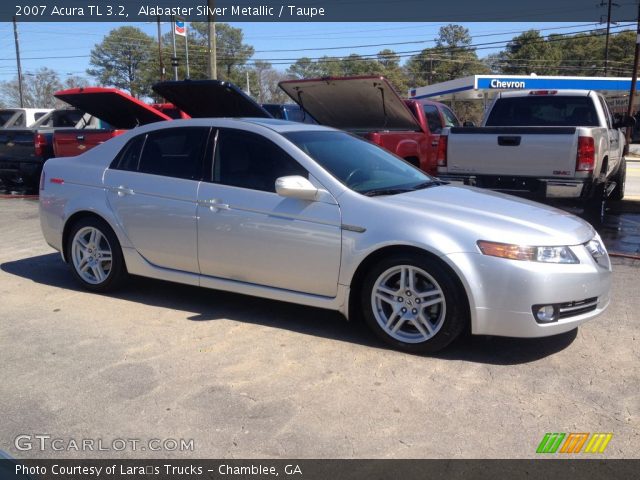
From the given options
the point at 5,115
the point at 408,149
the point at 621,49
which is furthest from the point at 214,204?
the point at 621,49

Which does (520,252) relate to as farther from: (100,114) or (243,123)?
(100,114)

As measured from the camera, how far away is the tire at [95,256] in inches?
220

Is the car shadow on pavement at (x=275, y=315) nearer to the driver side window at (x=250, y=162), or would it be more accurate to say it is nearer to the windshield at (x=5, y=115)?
the driver side window at (x=250, y=162)

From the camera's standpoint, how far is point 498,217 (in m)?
4.21

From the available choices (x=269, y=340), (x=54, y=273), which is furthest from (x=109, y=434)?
(x=54, y=273)

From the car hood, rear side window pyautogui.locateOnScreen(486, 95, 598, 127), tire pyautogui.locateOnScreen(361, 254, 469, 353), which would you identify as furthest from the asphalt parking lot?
rear side window pyautogui.locateOnScreen(486, 95, 598, 127)

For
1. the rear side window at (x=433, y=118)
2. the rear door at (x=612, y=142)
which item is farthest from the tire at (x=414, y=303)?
the rear side window at (x=433, y=118)

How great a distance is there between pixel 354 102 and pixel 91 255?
5.70 metres

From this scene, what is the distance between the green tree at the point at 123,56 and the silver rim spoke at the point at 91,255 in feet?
250

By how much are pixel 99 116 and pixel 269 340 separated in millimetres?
8477

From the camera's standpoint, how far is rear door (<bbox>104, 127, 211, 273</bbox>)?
5.09 meters

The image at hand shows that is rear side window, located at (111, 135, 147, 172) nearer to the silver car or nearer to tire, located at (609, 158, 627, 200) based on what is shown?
the silver car

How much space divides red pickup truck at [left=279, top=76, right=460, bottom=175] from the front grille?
513 cm

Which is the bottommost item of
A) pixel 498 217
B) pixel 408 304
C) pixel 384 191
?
pixel 408 304
